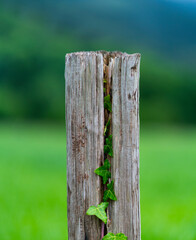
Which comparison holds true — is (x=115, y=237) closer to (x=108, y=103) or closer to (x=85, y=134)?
(x=85, y=134)

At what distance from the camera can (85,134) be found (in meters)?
1.72

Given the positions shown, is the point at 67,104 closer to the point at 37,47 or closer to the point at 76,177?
the point at 76,177

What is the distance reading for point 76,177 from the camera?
1746 mm

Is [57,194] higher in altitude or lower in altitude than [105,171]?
lower

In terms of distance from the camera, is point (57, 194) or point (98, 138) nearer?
point (98, 138)

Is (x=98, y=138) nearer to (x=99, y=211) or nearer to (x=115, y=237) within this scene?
(x=99, y=211)

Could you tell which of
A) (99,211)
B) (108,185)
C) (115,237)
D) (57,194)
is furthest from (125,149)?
(57,194)

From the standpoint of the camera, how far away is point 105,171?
5.66ft

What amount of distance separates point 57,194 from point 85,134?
4.61 m

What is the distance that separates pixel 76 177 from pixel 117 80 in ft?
1.78

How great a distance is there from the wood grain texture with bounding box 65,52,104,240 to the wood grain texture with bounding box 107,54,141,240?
0.25ft

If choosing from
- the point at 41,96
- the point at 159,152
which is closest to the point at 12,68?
the point at 41,96

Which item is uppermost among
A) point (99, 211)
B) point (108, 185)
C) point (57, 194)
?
point (108, 185)

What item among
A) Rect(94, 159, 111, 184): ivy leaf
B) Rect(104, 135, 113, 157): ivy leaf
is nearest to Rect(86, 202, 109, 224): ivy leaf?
Rect(94, 159, 111, 184): ivy leaf
